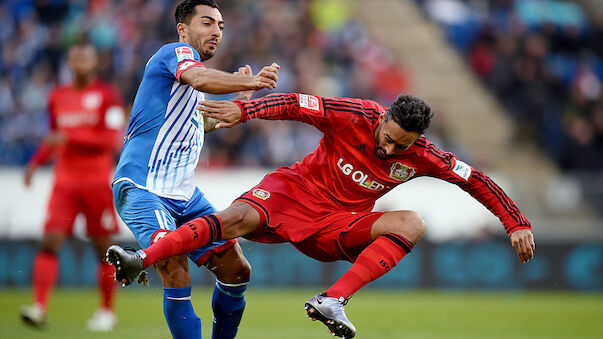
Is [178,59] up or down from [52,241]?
up

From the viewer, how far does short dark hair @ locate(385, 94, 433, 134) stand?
570cm

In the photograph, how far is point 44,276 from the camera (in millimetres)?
8836

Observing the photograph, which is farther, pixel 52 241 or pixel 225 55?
pixel 225 55

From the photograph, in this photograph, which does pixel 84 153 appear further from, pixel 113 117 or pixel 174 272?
pixel 174 272

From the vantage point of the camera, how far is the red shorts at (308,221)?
6.06m

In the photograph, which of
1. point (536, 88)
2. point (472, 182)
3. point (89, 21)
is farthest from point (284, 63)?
point (472, 182)

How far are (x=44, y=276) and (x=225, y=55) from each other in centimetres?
751

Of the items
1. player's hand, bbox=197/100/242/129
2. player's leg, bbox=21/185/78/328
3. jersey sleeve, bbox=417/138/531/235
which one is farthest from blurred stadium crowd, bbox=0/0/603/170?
player's hand, bbox=197/100/242/129

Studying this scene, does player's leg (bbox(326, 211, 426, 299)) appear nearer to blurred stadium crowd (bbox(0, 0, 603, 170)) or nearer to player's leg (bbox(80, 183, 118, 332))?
player's leg (bbox(80, 183, 118, 332))

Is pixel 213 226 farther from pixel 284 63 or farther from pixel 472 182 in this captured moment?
pixel 284 63

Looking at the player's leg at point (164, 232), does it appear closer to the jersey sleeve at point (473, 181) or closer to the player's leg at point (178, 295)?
the player's leg at point (178, 295)

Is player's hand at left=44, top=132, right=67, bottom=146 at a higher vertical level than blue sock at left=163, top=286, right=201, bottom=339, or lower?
higher

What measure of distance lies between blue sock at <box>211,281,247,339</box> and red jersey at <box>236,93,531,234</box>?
3.21ft

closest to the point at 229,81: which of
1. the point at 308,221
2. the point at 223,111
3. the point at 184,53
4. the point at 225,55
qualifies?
the point at 223,111
